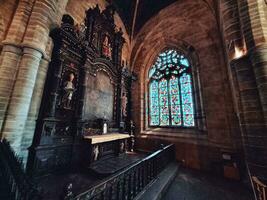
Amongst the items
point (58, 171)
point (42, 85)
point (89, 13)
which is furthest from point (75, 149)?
point (89, 13)

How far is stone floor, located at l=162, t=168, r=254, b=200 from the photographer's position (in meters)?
2.87

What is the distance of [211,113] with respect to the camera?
500 cm

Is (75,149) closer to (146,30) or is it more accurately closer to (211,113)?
(211,113)

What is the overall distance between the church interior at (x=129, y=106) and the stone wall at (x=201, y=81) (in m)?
0.05

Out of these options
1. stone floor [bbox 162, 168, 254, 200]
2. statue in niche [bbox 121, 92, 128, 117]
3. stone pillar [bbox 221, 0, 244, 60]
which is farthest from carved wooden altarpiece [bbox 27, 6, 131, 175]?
stone pillar [bbox 221, 0, 244, 60]

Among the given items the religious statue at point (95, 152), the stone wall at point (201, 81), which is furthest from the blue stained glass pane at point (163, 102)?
the religious statue at point (95, 152)

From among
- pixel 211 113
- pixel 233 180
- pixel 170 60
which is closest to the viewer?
pixel 233 180

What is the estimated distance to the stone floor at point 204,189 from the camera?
287 cm

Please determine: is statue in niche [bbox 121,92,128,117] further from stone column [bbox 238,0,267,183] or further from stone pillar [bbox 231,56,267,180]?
stone column [bbox 238,0,267,183]

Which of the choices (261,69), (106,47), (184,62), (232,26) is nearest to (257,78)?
(261,69)

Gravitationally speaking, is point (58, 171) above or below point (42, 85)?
below

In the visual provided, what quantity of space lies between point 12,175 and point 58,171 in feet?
6.95

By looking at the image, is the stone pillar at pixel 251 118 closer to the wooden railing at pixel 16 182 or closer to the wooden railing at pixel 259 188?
the wooden railing at pixel 259 188

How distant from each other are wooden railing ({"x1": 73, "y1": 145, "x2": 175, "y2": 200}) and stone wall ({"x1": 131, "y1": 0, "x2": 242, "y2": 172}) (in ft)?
7.11
